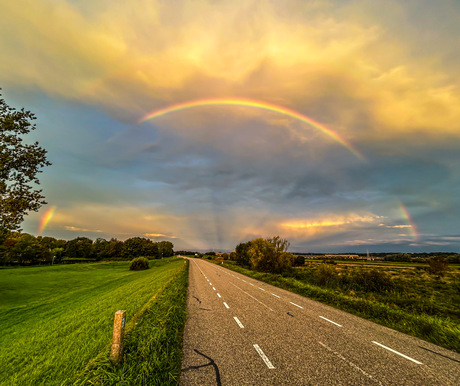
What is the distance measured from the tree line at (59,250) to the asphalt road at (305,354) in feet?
311

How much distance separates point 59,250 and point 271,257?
92.9m

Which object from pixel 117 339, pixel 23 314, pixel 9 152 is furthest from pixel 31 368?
pixel 9 152

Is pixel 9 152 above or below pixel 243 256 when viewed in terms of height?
above

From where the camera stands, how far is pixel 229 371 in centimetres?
488

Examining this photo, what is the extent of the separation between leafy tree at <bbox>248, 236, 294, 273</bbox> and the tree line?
80577 mm

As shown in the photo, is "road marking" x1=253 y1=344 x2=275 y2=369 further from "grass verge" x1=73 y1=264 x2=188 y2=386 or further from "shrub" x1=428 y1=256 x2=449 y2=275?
"shrub" x1=428 y1=256 x2=449 y2=275

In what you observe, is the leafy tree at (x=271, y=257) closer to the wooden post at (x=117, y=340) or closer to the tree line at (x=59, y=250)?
the wooden post at (x=117, y=340)

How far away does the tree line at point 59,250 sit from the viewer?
70100 millimetres

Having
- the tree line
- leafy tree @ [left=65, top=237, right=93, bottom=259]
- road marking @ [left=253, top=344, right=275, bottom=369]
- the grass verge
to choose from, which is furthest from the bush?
leafy tree @ [left=65, top=237, right=93, bottom=259]

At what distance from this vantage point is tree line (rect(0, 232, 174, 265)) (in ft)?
230

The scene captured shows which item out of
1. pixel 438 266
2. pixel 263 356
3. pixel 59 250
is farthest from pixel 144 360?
pixel 59 250

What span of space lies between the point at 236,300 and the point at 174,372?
372 inches

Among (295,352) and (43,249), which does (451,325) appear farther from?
(43,249)

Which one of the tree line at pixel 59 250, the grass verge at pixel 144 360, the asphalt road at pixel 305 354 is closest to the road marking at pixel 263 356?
the asphalt road at pixel 305 354
